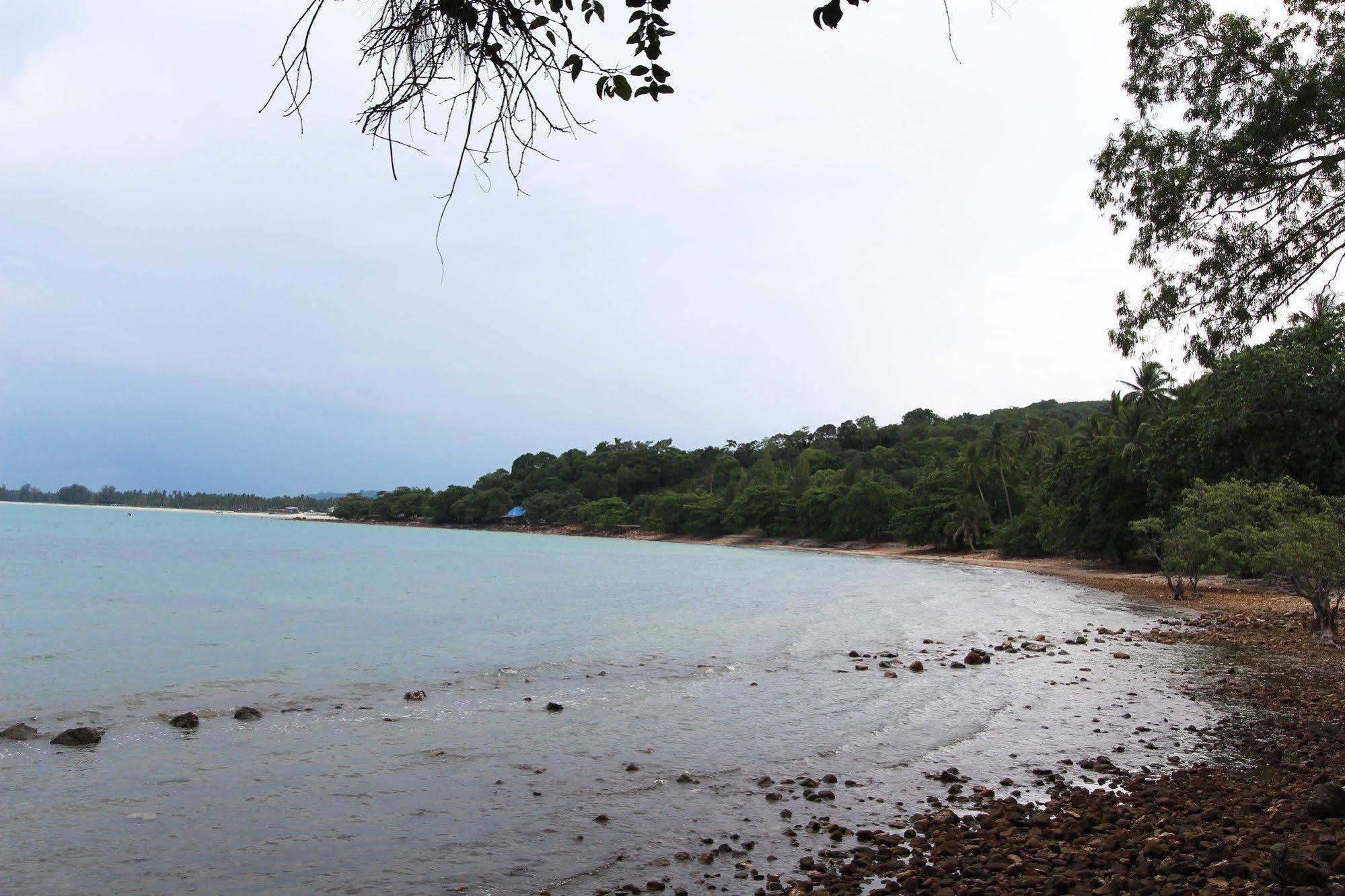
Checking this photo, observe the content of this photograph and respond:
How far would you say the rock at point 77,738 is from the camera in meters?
11.7

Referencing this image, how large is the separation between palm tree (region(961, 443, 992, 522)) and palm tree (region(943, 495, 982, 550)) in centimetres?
133

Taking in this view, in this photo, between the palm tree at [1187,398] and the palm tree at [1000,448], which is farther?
the palm tree at [1000,448]

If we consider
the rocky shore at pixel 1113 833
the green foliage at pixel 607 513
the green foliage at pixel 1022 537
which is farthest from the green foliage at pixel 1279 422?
the green foliage at pixel 607 513

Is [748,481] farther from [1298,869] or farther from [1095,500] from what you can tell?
[1298,869]

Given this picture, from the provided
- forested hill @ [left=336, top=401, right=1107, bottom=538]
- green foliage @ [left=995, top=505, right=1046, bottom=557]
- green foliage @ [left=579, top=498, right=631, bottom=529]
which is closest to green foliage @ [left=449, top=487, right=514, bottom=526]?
forested hill @ [left=336, top=401, right=1107, bottom=538]

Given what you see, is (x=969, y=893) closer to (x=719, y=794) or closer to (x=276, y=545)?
(x=719, y=794)

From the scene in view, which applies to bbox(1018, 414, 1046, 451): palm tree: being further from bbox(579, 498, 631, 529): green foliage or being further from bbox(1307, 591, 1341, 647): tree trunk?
bbox(579, 498, 631, 529): green foliage

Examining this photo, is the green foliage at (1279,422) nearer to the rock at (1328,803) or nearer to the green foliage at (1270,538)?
the green foliage at (1270,538)

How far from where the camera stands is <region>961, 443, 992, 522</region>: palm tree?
254 ft

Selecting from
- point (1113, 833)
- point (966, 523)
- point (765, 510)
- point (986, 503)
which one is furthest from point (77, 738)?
point (765, 510)

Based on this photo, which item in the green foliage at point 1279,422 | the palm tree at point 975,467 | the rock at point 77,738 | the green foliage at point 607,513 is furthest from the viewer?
the green foliage at point 607,513

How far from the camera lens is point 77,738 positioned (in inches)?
463

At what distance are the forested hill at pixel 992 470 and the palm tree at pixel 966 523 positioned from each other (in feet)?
0.44

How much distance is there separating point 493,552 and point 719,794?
2997 inches
